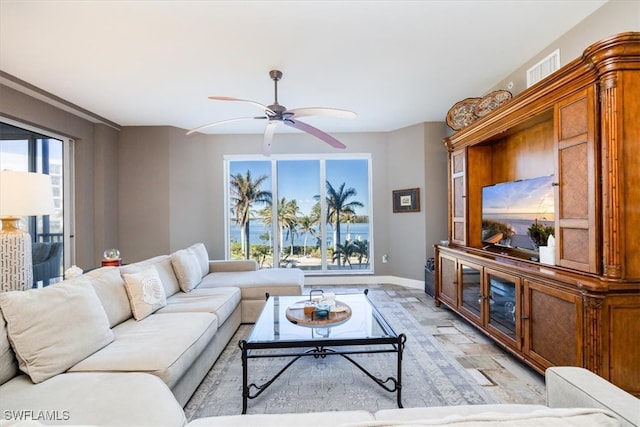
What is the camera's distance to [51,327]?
4.99ft

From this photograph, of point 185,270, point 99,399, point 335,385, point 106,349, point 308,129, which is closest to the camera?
point 99,399

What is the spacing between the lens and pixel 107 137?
14.8 feet

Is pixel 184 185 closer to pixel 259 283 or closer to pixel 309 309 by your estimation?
pixel 259 283

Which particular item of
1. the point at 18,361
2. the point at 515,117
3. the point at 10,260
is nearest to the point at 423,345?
the point at 515,117

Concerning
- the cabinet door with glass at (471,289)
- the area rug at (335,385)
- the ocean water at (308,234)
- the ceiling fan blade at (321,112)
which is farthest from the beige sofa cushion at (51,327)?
the ocean water at (308,234)

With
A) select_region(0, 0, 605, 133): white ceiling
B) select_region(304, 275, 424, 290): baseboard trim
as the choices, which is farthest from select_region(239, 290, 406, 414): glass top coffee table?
select_region(304, 275, 424, 290): baseboard trim

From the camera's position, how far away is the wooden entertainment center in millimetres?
1692

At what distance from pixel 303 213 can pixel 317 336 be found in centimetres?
341

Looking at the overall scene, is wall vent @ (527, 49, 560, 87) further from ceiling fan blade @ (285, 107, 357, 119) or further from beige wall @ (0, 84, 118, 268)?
beige wall @ (0, 84, 118, 268)

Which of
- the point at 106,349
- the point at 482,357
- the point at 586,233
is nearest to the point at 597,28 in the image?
the point at 586,233

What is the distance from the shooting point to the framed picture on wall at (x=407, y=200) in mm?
4770

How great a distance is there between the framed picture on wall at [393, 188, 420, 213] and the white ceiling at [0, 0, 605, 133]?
4.98 feet

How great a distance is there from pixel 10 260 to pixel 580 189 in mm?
3694

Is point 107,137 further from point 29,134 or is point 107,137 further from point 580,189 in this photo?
point 580,189
